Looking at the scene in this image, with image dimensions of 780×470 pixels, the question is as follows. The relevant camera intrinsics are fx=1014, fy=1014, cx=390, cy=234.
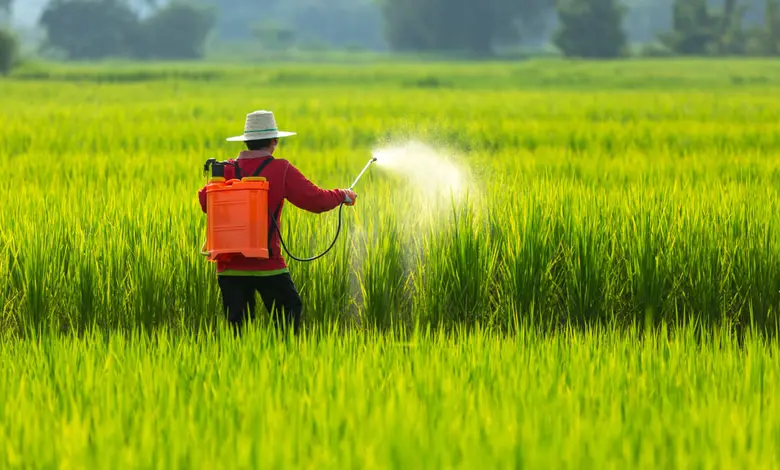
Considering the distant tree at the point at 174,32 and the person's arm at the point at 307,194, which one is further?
the distant tree at the point at 174,32

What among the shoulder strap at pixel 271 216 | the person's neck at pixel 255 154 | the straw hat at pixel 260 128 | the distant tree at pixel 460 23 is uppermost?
the distant tree at pixel 460 23

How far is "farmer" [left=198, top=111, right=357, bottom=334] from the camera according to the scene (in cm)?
452

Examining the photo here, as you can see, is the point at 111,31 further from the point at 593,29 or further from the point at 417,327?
the point at 417,327

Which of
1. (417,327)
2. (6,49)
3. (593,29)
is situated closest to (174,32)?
(593,29)

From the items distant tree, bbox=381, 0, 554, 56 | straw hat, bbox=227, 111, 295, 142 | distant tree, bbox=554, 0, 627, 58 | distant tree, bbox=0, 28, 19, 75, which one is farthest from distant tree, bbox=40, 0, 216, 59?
straw hat, bbox=227, 111, 295, 142

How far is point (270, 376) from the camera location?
12.1 ft

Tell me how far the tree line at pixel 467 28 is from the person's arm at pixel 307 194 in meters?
66.9

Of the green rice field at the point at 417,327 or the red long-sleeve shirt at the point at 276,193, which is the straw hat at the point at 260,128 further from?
the green rice field at the point at 417,327

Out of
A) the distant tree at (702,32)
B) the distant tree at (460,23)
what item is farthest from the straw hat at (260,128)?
the distant tree at (460,23)

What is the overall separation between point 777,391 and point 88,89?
3051 centimetres

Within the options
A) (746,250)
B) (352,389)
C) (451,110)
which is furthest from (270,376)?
(451,110)

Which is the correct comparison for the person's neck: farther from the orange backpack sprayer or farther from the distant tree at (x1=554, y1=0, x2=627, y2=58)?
the distant tree at (x1=554, y1=0, x2=627, y2=58)

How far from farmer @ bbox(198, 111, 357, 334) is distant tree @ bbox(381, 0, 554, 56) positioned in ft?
252

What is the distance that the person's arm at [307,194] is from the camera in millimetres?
4551
